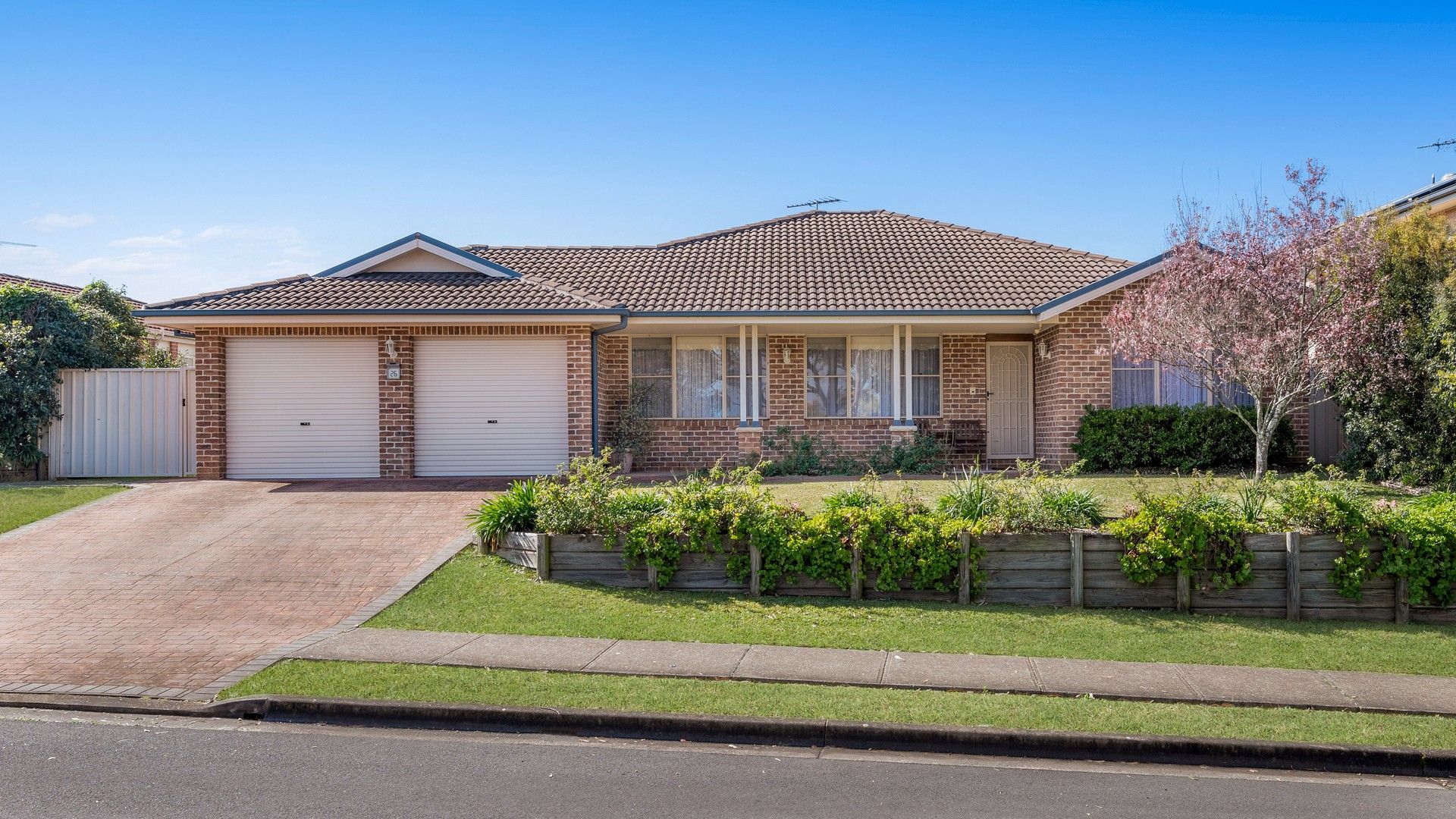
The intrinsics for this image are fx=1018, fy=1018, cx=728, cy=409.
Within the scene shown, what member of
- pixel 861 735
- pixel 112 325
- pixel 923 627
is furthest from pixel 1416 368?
pixel 112 325

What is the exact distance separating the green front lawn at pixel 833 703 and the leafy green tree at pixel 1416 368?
833 cm

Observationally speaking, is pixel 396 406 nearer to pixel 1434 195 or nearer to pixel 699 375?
pixel 699 375

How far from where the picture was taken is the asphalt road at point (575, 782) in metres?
4.98

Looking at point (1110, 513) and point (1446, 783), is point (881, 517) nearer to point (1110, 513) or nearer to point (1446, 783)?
point (1110, 513)

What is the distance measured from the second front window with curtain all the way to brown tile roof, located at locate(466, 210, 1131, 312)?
1209 millimetres

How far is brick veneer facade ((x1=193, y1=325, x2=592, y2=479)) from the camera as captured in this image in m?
16.4

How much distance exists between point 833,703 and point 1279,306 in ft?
32.0

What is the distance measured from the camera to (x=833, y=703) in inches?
253

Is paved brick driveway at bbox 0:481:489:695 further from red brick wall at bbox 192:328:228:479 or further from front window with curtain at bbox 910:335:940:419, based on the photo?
front window with curtain at bbox 910:335:940:419

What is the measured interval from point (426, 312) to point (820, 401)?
24.0 feet

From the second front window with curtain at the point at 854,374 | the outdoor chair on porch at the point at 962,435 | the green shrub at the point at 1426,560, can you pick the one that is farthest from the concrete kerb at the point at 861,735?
the second front window with curtain at the point at 854,374

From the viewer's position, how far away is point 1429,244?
1348 centimetres

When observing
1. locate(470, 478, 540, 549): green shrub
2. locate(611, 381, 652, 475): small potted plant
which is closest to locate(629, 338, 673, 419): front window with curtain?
locate(611, 381, 652, 475): small potted plant

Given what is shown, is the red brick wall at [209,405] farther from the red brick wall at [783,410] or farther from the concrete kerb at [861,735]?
the concrete kerb at [861,735]
